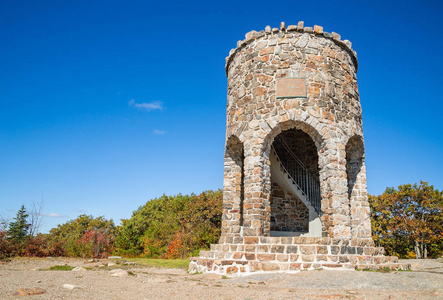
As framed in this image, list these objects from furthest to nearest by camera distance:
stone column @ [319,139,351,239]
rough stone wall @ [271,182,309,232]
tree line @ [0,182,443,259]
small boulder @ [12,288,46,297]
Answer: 1. tree line @ [0,182,443,259]
2. rough stone wall @ [271,182,309,232]
3. stone column @ [319,139,351,239]
4. small boulder @ [12,288,46,297]

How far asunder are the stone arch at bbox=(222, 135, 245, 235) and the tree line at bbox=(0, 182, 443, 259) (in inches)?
205

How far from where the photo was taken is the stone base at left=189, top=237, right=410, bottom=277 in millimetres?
6887

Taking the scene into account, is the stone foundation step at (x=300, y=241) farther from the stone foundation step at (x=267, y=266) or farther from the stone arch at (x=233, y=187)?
the stone arch at (x=233, y=187)

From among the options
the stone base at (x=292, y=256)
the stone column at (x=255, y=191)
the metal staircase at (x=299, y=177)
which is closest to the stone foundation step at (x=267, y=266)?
the stone base at (x=292, y=256)

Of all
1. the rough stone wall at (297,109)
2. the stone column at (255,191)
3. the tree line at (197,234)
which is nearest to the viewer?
the stone column at (255,191)

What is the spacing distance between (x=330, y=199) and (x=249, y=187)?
2092 mm

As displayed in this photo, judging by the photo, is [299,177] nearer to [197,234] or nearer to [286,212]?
[286,212]

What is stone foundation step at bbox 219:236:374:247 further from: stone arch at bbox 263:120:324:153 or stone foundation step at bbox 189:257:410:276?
stone arch at bbox 263:120:324:153

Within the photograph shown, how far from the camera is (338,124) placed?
8.71 m

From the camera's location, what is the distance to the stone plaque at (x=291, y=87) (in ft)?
28.6

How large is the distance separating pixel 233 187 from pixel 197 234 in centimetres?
620

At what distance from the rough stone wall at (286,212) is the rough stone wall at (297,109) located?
9.25ft

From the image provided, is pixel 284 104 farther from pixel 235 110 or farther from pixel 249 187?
pixel 249 187

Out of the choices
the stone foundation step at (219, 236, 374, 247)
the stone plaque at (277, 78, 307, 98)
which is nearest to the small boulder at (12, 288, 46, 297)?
the stone foundation step at (219, 236, 374, 247)
